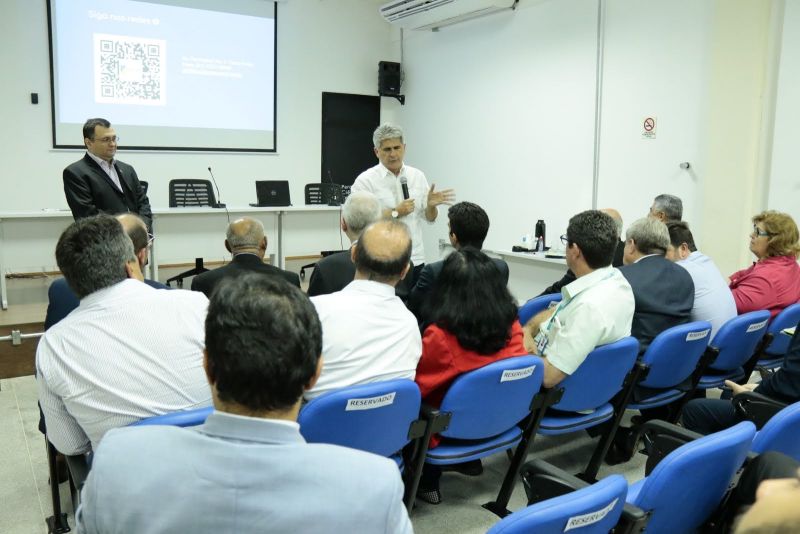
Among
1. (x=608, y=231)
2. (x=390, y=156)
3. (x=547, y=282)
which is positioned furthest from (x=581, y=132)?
(x=608, y=231)

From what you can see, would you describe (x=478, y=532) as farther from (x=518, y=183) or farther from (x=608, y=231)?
(x=518, y=183)

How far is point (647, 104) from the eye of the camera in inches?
225

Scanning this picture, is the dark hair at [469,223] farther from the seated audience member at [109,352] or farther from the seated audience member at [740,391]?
the seated audience member at [109,352]

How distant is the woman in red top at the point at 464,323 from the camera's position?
221cm

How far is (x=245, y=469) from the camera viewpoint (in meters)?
0.90

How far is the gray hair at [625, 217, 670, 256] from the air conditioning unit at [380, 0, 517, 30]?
470cm

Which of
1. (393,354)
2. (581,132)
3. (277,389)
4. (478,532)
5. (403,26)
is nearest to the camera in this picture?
(277,389)

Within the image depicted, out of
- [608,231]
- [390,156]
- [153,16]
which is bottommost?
Result: [608,231]

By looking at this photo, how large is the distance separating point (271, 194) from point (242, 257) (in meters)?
3.70

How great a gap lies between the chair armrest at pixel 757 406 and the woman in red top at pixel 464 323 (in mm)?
938

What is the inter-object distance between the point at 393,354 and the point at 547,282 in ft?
15.8

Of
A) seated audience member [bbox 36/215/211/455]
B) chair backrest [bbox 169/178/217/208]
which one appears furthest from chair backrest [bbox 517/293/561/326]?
chair backrest [bbox 169/178/217/208]

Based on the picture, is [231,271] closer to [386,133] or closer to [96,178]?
[386,133]

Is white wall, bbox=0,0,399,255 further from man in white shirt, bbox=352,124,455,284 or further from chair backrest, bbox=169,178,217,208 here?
man in white shirt, bbox=352,124,455,284
